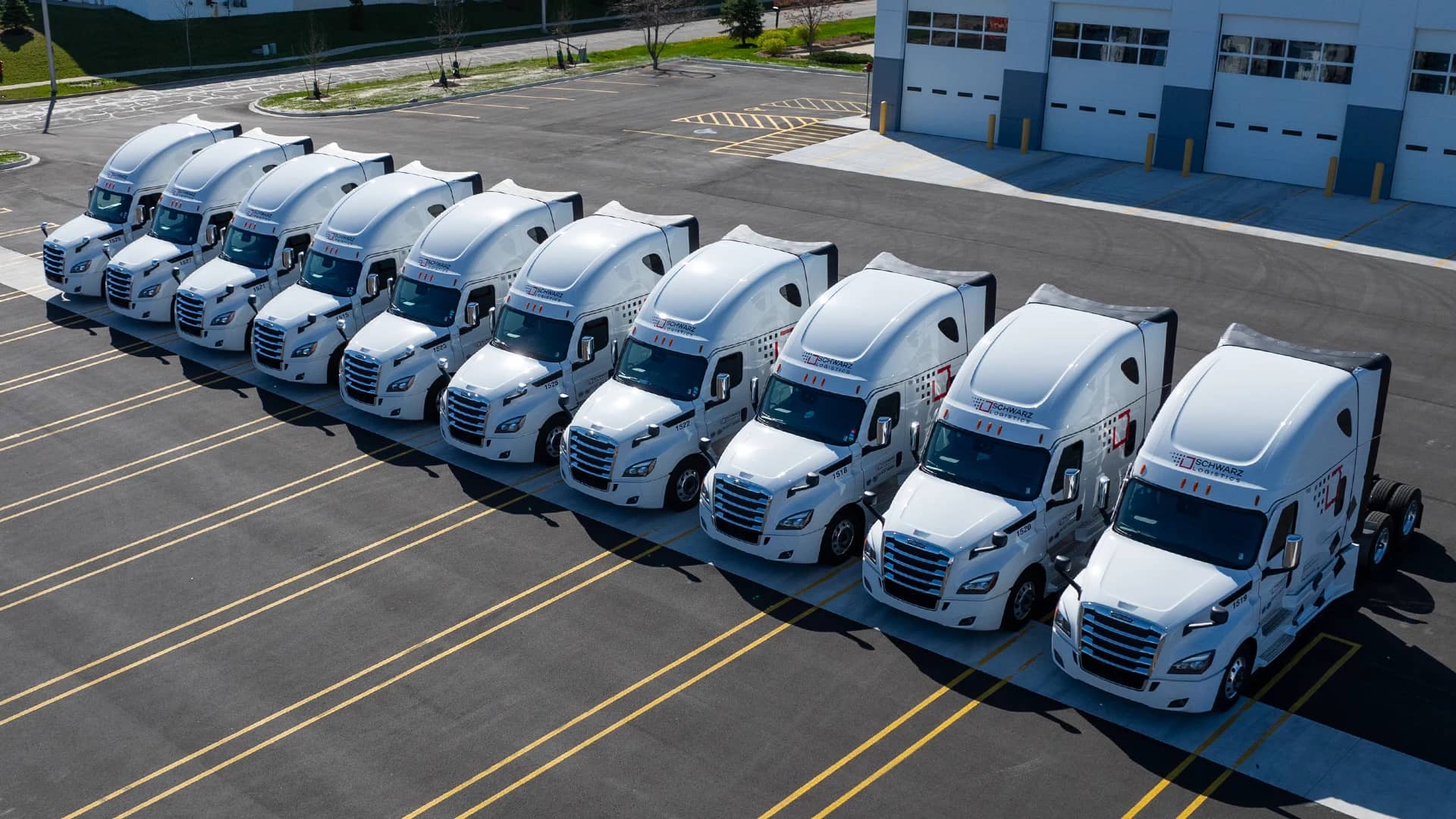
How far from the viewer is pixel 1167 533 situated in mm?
15180

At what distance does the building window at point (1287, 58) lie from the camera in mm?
35312

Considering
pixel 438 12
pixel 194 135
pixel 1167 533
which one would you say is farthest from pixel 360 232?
pixel 438 12

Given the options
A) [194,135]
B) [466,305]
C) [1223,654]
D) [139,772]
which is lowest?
[139,772]

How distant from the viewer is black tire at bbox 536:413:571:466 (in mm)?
21172

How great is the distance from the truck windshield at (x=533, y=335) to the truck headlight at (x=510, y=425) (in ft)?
3.52

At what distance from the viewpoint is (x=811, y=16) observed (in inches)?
2440

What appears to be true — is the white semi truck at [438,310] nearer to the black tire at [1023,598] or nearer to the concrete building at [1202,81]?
the black tire at [1023,598]

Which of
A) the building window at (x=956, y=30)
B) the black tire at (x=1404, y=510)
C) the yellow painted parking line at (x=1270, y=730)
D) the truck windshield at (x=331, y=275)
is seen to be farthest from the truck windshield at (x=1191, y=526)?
the building window at (x=956, y=30)

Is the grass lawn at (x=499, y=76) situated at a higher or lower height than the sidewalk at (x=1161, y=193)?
higher

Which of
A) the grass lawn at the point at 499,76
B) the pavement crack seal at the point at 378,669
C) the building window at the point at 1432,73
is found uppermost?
the building window at the point at 1432,73

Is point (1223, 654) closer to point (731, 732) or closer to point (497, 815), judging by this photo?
point (731, 732)

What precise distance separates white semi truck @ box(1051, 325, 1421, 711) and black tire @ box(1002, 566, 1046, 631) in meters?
0.71

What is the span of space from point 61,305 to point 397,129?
741 inches

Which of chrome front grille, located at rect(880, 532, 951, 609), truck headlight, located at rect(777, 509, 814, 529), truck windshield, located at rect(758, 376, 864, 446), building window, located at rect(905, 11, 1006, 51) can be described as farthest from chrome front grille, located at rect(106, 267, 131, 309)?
building window, located at rect(905, 11, 1006, 51)
